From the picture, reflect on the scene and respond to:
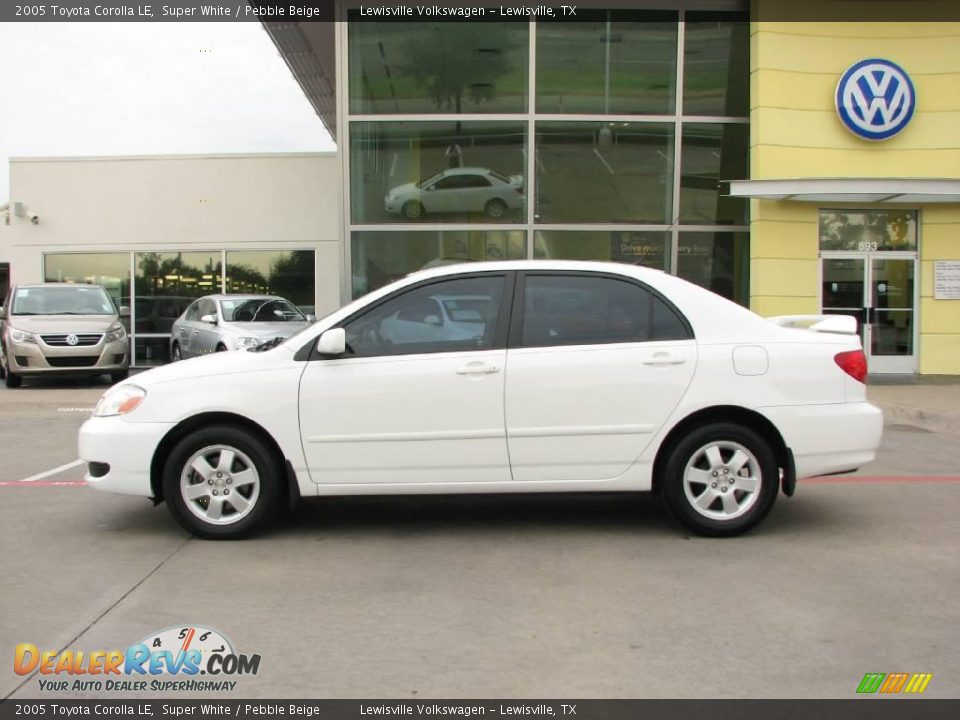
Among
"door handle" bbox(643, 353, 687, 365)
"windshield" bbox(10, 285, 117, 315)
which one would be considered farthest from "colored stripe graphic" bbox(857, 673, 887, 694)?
"windshield" bbox(10, 285, 117, 315)

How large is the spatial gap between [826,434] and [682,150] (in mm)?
10846

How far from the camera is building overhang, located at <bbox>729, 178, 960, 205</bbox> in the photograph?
13625mm

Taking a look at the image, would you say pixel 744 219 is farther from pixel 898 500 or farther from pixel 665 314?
pixel 665 314

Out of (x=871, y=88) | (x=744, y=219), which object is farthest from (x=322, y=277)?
(x=871, y=88)

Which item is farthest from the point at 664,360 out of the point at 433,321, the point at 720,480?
the point at 433,321

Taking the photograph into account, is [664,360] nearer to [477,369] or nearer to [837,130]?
[477,369]

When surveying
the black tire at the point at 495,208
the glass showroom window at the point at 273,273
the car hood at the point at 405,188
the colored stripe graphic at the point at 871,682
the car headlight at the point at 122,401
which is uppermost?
the car hood at the point at 405,188

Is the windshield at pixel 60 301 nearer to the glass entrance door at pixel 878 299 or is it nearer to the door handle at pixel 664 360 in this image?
the glass entrance door at pixel 878 299

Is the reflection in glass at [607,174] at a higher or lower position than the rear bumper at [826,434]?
higher

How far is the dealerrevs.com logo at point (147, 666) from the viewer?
11.1 feet

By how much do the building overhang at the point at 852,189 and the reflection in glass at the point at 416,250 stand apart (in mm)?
3927

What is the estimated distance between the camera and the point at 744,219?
50.1ft

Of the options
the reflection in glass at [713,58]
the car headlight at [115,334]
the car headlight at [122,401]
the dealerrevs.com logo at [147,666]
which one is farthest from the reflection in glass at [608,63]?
the dealerrevs.com logo at [147,666]

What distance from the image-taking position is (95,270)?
19203 mm
